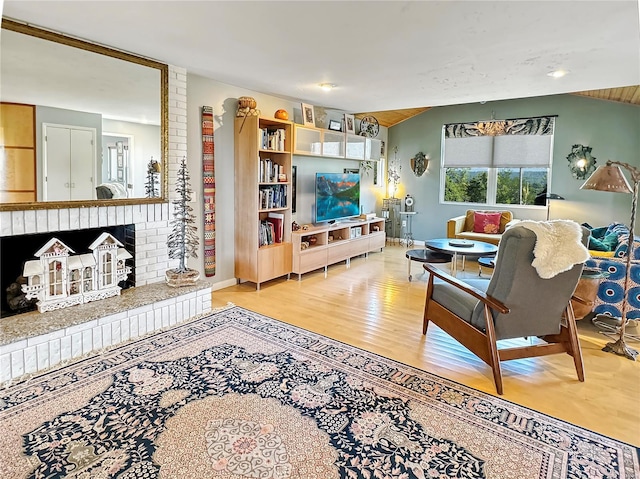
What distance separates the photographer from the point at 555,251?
2.38 m

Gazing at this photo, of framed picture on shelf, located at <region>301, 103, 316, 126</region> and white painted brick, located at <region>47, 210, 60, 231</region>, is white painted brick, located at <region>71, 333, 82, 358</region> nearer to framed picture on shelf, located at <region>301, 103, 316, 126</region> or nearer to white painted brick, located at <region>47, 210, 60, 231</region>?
white painted brick, located at <region>47, 210, 60, 231</region>

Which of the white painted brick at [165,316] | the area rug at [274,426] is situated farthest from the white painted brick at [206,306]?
the area rug at [274,426]

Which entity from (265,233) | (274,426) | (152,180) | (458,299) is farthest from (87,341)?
(458,299)

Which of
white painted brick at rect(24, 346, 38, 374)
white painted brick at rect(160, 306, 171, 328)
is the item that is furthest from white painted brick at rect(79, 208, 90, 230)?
white painted brick at rect(24, 346, 38, 374)

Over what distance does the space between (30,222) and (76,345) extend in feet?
3.09

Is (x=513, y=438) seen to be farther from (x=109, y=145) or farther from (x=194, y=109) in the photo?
(x=194, y=109)

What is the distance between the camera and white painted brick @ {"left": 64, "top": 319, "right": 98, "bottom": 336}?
9.04 ft

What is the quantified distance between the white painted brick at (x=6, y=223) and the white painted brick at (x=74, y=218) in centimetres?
39

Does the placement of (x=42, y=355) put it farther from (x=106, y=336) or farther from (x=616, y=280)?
(x=616, y=280)

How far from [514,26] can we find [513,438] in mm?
2521

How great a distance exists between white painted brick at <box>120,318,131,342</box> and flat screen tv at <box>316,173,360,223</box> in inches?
120

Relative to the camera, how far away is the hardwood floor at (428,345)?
2.36 meters

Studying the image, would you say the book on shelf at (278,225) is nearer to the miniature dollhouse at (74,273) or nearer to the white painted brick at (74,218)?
the miniature dollhouse at (74,273)

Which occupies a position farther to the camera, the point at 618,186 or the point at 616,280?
→ the point at 616,280
